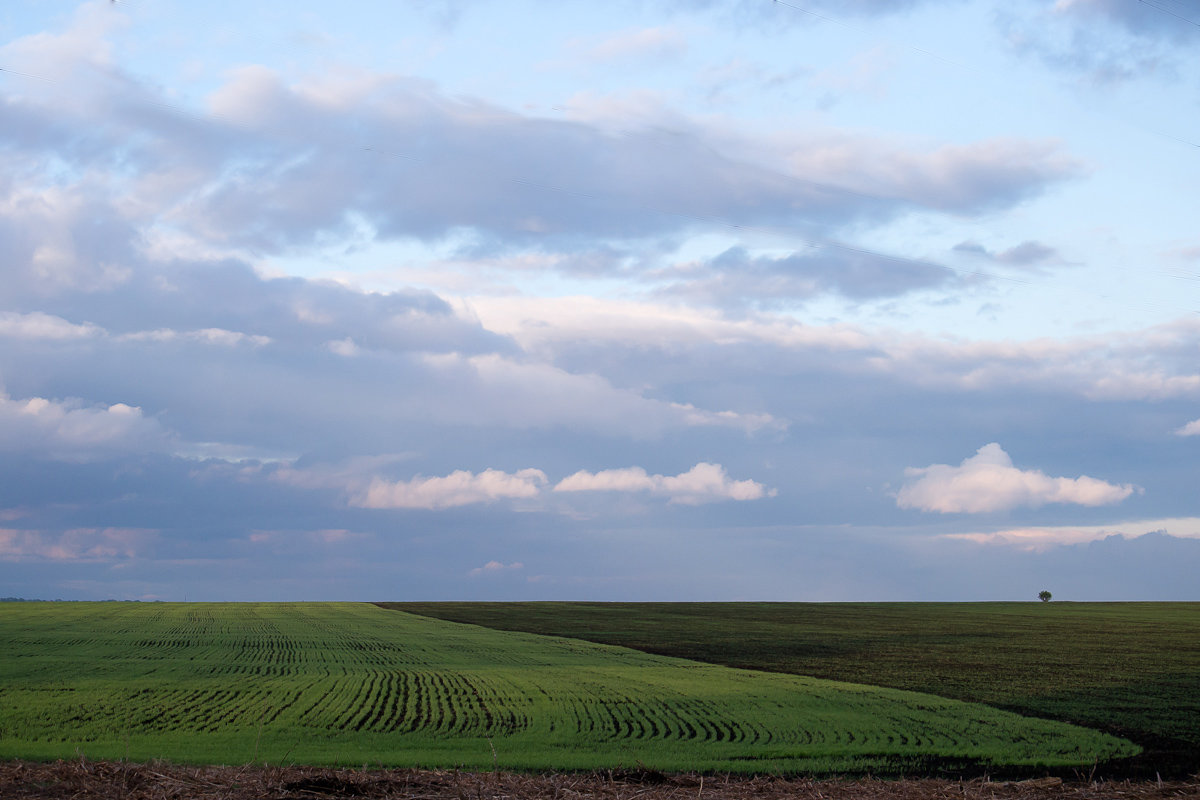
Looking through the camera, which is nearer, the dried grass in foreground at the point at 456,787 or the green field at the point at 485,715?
the dried grass in foreground at the point at 456,787

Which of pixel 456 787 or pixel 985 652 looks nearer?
pixel 456 787

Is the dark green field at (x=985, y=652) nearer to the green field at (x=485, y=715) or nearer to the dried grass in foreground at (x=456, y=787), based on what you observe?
the green field at (x=485, y=715)

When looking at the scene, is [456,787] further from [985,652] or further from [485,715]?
[985,652]

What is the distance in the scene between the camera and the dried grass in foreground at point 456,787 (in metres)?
10.5

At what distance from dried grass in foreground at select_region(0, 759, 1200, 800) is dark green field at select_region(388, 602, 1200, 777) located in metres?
12.5

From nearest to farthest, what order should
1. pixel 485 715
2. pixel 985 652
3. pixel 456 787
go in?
1. pixel 456 787
2. pixel 485 715
3. pixel 985 652

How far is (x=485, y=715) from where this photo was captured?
3253 cm

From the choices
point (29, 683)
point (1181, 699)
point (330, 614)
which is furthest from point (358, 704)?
point (330, 614)

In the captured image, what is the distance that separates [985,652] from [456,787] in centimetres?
6486

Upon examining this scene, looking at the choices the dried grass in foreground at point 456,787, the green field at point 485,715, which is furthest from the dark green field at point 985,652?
the dried grass in foreground at point 456,787

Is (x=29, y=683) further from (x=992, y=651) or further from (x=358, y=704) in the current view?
(x=992, y=651)

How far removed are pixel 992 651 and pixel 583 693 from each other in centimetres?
4174

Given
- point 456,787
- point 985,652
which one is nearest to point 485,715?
point 456,787

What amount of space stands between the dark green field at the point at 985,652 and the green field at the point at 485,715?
3.54 m
